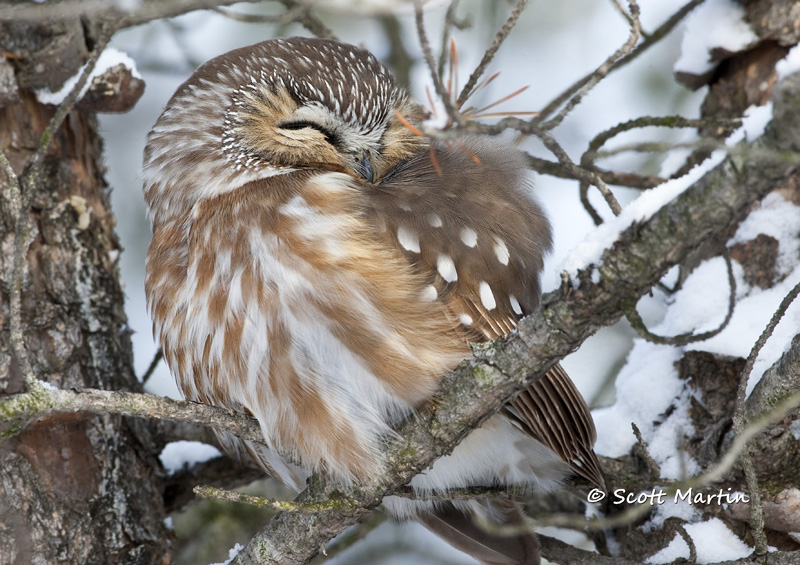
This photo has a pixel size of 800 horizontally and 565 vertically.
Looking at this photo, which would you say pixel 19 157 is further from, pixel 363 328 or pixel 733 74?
pixel 733 74

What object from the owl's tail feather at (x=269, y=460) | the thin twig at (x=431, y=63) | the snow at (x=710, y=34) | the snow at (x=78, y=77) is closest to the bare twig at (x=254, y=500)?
the owl's tail feather at (x=269, y=460)

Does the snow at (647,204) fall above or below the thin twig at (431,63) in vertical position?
below

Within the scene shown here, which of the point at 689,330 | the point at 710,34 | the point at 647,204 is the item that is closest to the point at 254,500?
the point at 647,204

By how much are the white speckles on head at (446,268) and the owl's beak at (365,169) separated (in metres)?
0.52

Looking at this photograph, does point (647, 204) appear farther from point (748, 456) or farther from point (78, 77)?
point (78, 77)

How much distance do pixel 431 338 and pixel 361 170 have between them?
803mm

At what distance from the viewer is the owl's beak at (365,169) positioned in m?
2.88

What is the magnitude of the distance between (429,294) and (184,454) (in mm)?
1605

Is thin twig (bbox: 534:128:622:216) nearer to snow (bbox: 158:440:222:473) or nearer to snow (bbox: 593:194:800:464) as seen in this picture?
snow (bbox: 593:194:800:464)

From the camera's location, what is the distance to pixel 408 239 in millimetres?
2541

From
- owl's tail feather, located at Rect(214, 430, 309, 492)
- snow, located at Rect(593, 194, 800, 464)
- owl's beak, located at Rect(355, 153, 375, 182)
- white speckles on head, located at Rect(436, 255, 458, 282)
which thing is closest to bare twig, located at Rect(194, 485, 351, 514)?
owl's tail feather, located at Rect(214, 430, 309, 492)

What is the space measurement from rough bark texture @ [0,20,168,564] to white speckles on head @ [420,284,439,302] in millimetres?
1368

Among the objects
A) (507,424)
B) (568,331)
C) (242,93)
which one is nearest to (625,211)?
(568,331)

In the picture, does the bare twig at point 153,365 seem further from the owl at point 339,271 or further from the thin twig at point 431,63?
the thin twig at point 431,63
